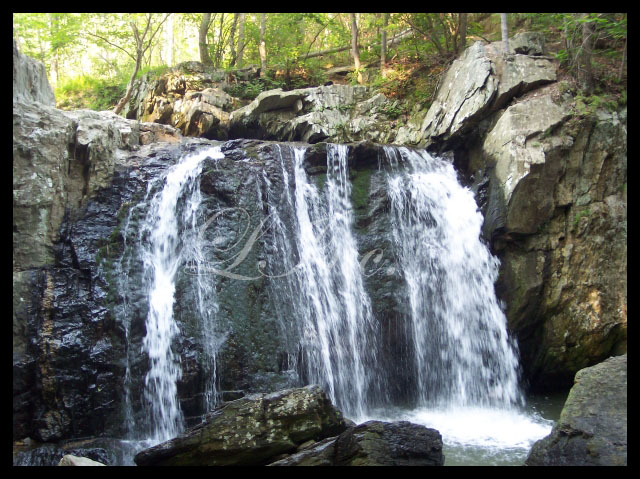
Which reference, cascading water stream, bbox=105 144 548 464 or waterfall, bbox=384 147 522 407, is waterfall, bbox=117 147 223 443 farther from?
waterfall, bbox=384 147 522 407

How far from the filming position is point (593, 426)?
4.30m

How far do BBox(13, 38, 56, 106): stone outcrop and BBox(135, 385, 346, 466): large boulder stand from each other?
5.84 metres

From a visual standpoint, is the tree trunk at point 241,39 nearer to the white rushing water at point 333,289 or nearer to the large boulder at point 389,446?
the white rushing water at point 333,289

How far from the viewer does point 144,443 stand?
5.90 meters

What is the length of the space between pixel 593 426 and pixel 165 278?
18.7ft

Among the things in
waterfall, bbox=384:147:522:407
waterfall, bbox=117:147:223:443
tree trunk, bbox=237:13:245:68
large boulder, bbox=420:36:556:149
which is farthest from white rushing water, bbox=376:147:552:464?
tree trunk, bbox=237:13:245:68

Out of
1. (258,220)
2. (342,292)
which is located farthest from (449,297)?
(258,220)

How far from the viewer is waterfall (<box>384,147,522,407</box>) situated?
300 inches

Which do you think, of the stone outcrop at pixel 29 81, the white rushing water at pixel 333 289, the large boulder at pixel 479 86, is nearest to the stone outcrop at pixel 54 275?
the stone outcrop at pixel 29 81

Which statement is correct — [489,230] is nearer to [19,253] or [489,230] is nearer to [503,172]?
[503,172]

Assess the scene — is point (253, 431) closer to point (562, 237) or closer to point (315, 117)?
point (562, 237)

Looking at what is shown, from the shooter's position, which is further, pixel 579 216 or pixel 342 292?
pixel 579 216

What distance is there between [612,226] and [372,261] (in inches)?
162

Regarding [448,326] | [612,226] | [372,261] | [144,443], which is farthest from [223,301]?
[612,226]
